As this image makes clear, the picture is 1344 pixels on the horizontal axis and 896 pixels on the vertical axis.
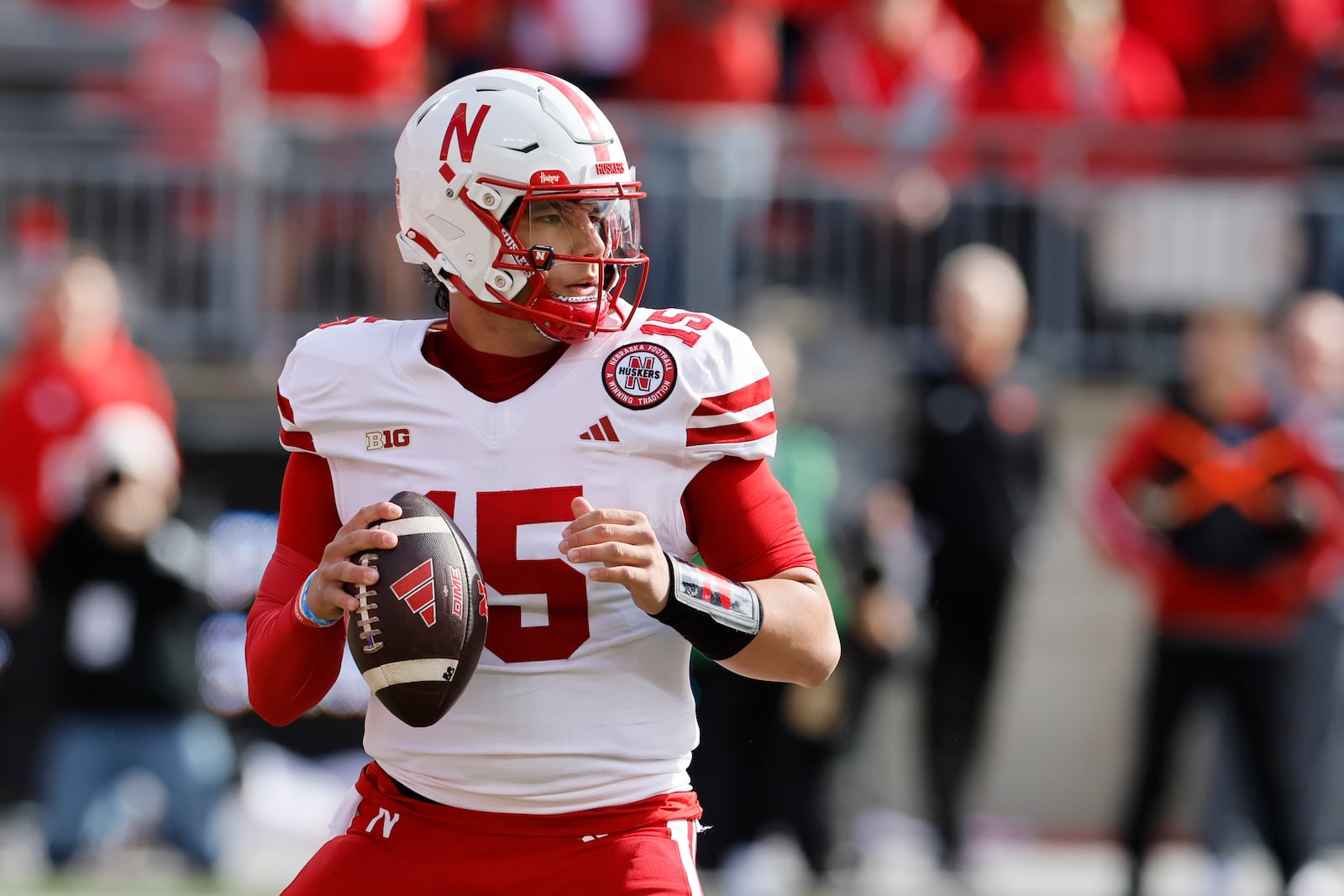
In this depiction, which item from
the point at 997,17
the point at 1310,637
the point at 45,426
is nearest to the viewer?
the point at 1310,637

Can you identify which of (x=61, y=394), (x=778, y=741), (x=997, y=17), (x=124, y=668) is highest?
(x=997, y=17)

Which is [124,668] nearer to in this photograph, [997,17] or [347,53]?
[347,53]

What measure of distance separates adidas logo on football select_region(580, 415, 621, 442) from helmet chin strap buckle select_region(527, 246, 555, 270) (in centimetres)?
27

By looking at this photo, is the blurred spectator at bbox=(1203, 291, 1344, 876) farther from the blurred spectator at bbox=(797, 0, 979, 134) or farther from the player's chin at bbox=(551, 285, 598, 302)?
the player's chin at bbox=(551, 285, 598, 302)

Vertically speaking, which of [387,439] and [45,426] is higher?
[387,439]

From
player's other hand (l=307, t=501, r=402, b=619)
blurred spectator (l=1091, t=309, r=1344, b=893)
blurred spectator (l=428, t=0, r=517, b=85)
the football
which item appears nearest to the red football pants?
the football

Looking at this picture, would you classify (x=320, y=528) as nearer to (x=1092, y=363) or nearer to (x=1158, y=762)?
(x=1158, y=762)

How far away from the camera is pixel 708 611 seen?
273 cm

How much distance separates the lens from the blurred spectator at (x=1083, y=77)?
8508 mm

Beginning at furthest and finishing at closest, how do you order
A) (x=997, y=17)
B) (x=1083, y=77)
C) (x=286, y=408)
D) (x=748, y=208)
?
1. (x=997, y=17)
2. (x=1083, y=77)
3. (x=748, y=208)
4. (x=286, y=408)

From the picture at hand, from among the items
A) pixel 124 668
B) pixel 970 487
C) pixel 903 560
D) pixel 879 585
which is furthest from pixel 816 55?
pixel 124 668

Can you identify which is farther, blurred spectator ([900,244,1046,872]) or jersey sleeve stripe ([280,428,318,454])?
blurred spectator ([900,244,1046,872])

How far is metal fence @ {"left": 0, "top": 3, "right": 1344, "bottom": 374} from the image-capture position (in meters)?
7.95

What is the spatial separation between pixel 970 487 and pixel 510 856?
4475 mm
